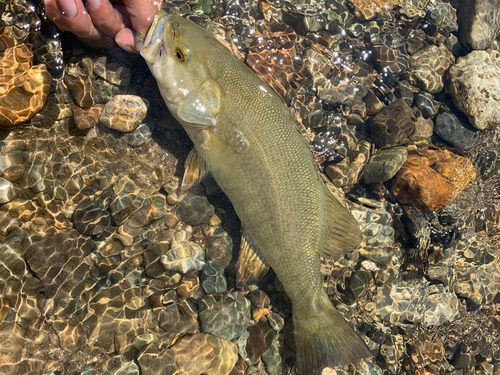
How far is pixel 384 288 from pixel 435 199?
165 cm

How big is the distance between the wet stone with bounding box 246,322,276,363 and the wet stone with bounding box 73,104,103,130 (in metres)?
3.40

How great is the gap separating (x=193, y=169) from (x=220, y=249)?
1.15m

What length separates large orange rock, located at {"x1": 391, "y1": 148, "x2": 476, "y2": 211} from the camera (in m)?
4.84

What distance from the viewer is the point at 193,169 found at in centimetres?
395

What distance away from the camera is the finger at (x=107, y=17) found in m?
3.31

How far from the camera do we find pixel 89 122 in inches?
155

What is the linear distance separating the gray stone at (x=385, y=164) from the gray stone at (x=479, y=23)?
9.39 ft

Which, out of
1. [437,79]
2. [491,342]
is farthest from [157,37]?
[491,342]

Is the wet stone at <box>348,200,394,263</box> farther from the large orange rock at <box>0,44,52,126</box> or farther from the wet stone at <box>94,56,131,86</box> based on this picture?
the large orange rock at <box>0,44,52,126</box>

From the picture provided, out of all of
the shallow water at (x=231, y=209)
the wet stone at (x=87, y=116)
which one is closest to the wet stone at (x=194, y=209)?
the shallow water at (x=231, y=209)

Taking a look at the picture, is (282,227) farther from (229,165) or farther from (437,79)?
(437,79)

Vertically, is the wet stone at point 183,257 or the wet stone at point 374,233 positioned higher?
the wet stone at point 374,233

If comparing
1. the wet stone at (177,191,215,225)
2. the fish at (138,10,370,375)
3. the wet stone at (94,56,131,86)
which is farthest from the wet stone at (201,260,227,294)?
the wet stone at (94,56,131,86)

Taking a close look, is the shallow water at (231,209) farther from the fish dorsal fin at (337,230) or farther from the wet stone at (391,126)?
the fish dorsal fin at (337,230)
